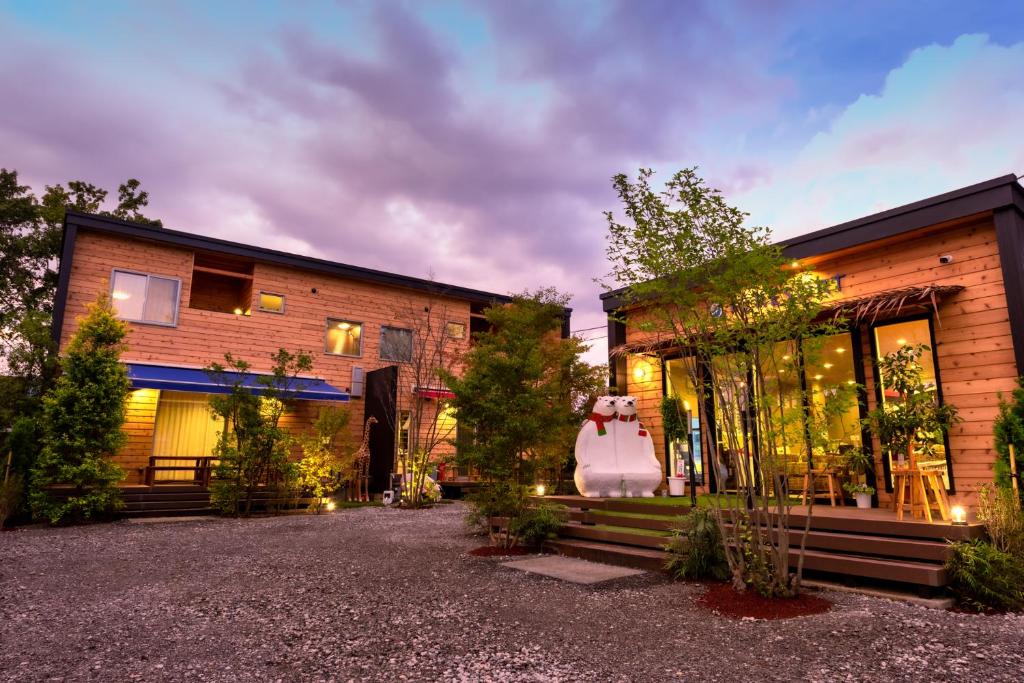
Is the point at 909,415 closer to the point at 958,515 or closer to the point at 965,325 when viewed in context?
the point at 965,325

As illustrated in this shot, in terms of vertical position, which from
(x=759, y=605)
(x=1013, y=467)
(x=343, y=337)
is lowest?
(x=759, y=605)

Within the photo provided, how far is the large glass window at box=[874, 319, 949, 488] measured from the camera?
6.72 metres

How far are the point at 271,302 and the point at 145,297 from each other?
2.92 metres

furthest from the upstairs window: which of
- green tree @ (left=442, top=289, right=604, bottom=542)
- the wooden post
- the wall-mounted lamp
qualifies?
the wooden post

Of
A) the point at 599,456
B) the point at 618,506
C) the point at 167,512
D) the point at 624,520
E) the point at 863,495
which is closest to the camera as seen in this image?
the point at 863,495

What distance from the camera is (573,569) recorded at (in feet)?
19.7

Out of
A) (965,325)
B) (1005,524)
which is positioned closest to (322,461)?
(1005,524)

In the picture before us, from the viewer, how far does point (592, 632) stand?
3.89m

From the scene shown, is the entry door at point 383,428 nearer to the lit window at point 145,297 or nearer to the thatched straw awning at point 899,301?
the lit window at point 145,297

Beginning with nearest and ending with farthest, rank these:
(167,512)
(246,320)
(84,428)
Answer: (84,428)
(167,512)
(246,320)

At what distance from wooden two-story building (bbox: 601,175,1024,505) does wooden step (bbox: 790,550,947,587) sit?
1551mm

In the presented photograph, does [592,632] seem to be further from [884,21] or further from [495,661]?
[884,21]

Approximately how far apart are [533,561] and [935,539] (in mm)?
4065

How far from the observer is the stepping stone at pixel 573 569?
5.50 metres
